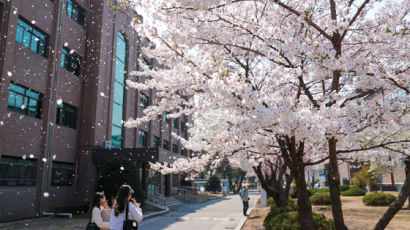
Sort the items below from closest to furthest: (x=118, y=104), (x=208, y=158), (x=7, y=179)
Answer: (x=208, y=158) → (x=7, y=179) → (x=118, y=104)

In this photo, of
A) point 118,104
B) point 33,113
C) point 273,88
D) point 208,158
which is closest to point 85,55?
point 118,104

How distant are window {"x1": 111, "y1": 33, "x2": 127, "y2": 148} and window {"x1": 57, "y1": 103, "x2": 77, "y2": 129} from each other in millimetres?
3580

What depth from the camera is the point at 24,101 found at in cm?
1714

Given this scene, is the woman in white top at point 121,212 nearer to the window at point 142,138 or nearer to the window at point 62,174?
the window at point 62,174

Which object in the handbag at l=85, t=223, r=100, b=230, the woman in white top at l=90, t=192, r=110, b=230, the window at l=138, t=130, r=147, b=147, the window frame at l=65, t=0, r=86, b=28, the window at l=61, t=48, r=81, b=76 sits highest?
the window frame at l=65, t=0, r=86, b=28

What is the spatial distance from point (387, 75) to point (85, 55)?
69.8 feet

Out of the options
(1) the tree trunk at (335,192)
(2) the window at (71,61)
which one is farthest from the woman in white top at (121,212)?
(2) the window at (71,61)

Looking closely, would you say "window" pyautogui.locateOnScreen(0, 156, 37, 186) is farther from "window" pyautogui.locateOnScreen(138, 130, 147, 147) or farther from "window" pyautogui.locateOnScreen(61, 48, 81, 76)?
"window" pyautogui.locateOnScreen(138, 130, 147, 147)

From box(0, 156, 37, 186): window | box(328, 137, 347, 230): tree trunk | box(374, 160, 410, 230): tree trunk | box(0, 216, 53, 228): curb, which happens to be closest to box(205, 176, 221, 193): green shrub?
box(0, 216, 53, 228): curb

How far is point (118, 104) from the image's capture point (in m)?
26.0

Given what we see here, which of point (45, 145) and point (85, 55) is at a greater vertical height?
point (85, 55)

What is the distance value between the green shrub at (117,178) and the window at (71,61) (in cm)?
752

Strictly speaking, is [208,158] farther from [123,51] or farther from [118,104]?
[123,51]

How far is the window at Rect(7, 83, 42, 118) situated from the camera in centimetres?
1639
